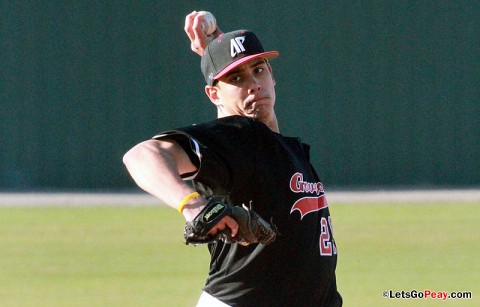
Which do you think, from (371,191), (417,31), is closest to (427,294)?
(371,191)

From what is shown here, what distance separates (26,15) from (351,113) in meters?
5.51

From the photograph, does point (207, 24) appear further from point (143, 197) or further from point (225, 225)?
point (143, 197)

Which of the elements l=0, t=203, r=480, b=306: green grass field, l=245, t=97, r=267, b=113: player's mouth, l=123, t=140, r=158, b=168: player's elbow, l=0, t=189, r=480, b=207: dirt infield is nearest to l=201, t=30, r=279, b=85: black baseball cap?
l=245, t=97, r=267, b=113: player's mouth

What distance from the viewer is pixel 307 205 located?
3.55 m

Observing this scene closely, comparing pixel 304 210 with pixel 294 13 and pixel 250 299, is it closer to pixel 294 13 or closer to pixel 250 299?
pixel 250 299

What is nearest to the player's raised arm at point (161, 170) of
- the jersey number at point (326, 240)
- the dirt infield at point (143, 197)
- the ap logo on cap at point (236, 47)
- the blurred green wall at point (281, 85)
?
the ap logo on cap at point (236, 47)

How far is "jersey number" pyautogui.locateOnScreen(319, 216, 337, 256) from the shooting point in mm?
3623

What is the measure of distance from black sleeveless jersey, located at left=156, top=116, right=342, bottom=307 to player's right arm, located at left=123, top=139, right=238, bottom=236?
15 centimetres

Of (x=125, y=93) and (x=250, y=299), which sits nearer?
(x=250, y=299)

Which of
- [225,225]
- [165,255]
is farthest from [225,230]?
[165,255]

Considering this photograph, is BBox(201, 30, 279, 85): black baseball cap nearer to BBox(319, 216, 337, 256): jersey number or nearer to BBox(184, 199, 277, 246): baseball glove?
BBox(319, 216, 337, 256): jersey number

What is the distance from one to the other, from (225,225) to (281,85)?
13.8 meters

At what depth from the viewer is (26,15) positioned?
648 inches

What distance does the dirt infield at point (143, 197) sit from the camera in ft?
48.5
